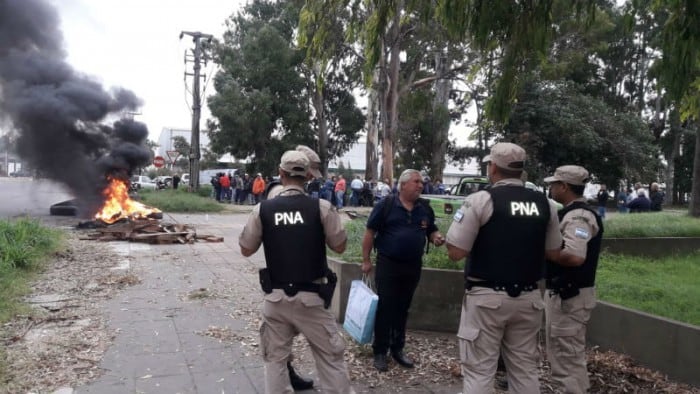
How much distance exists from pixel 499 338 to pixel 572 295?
2.98 ft

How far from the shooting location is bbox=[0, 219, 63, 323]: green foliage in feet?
20.7

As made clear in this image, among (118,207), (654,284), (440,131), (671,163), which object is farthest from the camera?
(671,163)

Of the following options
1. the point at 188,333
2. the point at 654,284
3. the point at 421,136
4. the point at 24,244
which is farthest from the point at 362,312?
the point at 421,136

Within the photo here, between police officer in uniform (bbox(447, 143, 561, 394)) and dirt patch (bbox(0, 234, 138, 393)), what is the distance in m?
3.02

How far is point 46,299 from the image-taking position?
22.1ft

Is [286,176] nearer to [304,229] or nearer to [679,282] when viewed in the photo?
[304,229]

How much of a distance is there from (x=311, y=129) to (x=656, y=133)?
22.0 m

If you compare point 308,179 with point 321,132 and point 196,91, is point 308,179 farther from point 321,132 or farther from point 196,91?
point 321,132

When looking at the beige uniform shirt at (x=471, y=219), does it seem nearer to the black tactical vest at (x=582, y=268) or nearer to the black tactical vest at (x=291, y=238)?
the black tactical vest at (x=582, y=268)

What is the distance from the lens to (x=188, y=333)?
5.49m

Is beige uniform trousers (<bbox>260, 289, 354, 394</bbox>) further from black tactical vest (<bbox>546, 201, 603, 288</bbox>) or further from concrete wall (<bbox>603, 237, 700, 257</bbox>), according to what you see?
concrete wall (<bbox>603, 237, 700, 257</bbox>)

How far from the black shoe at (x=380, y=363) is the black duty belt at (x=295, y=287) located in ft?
4.74

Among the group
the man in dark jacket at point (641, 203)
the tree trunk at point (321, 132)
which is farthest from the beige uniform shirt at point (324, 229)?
the tree trunk at point (321, 132)

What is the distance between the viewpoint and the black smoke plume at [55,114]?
695 inches
